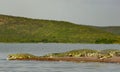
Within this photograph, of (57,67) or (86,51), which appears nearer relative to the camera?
(57,67)

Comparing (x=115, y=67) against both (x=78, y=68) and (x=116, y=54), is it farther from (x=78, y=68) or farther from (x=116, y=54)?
(x=116, y=54)

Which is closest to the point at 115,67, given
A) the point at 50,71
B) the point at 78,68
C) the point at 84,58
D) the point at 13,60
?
the point at 78,68

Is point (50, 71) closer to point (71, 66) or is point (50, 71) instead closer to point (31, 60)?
point (71, 66)

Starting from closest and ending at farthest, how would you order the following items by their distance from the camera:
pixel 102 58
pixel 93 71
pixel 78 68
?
pixel 93 71 < pixel 78 68 < pixel 102 58

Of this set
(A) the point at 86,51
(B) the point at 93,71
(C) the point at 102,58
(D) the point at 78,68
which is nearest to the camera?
(B) the point at 93,71

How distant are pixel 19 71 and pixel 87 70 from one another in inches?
333

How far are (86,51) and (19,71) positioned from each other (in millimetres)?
27622

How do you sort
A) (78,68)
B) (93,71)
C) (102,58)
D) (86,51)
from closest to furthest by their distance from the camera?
(93,71)
(78,68)
(102,58)
(86,51)

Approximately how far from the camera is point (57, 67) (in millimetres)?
75188

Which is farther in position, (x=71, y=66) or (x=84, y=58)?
(x=84, y=58)

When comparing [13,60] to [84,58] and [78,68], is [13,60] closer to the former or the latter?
[84,58]

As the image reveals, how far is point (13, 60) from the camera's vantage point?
9156 centimetres

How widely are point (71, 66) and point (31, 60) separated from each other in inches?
596

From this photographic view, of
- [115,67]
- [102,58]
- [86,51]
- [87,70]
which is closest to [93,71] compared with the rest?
[87,70]
